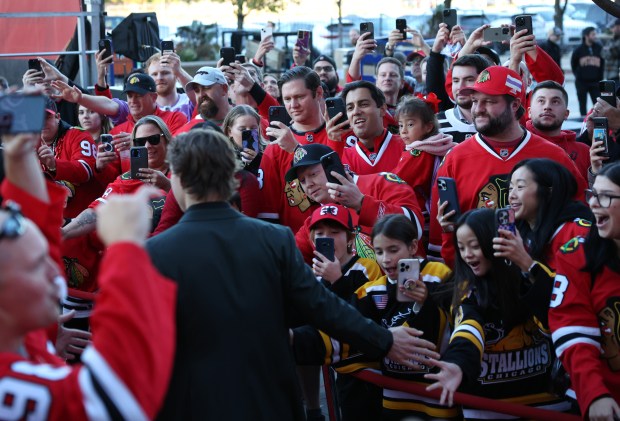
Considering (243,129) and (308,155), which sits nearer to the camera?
(308,155)

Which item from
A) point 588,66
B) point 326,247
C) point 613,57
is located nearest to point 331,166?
point 326,247

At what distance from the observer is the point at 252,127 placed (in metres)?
6.89

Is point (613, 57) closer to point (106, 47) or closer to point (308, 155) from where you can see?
point (106, 47)

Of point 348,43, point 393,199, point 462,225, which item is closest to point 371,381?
point 462,225

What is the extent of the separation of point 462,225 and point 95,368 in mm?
2679

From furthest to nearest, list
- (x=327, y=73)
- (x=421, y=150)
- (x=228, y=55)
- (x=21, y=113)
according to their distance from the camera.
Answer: (x=327, y=73) → (x=228, y=55) → (x=421, y=150) → (x=21, y=113)

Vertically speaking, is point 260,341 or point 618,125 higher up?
point 618,125

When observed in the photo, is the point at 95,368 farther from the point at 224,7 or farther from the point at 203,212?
the point at 224,7

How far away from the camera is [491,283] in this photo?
15.5 ft

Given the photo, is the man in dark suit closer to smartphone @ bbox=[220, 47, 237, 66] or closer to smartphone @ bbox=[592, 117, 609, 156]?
smartphone @ bbox=[592, 117, 609, 156]

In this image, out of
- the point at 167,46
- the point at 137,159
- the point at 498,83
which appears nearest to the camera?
the point at 498,83

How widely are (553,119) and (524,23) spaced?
32.9 inches

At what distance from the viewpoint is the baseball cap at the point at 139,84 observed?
840cm

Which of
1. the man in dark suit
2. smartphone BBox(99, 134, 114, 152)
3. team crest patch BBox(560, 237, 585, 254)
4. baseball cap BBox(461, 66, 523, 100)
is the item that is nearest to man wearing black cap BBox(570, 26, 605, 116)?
baseball cap BBox(461, 66, 523, 100)
